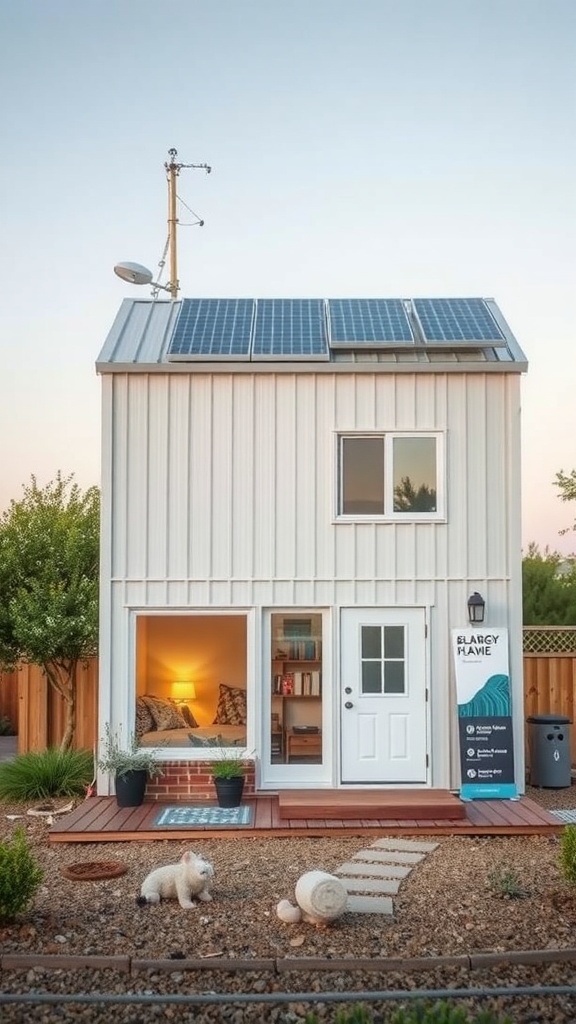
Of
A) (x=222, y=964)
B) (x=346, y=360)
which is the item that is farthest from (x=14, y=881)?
(x=346, y=360)

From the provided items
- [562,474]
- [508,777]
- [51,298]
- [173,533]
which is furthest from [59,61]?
[562,474]

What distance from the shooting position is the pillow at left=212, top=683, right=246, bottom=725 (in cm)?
1272

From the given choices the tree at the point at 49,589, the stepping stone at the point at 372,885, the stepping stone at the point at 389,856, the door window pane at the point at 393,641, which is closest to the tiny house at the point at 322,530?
the door window pane at the point at 393,641

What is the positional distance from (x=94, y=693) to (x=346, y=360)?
533 cm

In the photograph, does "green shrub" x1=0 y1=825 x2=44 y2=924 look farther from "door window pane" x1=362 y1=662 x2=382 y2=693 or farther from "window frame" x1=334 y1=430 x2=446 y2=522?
"window frame" x1=334 y1=430 x2=446 y2=522

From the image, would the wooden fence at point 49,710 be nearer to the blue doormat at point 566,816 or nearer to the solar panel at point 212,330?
the solar panel at point 212,330

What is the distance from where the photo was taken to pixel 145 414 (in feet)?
35.6

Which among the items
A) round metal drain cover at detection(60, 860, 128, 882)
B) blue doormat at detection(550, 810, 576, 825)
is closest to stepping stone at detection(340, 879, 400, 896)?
round metal drain cover at detection(60, 860, 128, 882)

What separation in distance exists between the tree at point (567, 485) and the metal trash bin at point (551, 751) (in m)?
9.31

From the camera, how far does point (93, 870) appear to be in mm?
7973

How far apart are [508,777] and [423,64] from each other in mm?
8494

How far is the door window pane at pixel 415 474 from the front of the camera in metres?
10.9

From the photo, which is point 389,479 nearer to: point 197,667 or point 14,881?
point 197,667

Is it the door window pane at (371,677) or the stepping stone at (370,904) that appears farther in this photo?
the door window pane at (371,677)
